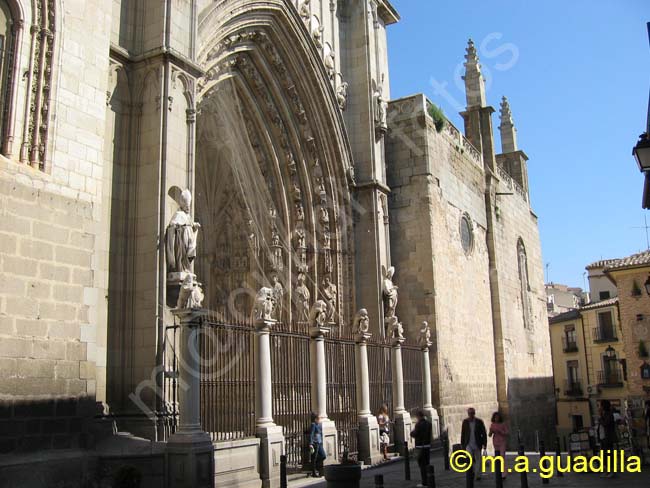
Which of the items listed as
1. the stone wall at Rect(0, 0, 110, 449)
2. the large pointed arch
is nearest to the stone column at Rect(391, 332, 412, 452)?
the large pointed arch

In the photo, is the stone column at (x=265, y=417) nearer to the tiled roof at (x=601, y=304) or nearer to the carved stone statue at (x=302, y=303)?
the carved stone statue at (x=302, y=303)

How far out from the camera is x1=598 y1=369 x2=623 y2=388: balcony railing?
3525 centimetres

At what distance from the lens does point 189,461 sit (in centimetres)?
837

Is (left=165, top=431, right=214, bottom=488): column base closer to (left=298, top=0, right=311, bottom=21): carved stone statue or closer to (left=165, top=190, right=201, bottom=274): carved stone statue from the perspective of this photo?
(left=165, top=190, right=201, bottom=274): carved stone statue

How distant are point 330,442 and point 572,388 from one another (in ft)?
102

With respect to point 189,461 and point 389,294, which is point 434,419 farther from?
point 189,461

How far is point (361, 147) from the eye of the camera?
17641 millimetres

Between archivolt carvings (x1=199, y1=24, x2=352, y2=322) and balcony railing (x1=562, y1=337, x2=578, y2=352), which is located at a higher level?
archivolt carvings (x1=199, y1=24, x2=352, y2=322)

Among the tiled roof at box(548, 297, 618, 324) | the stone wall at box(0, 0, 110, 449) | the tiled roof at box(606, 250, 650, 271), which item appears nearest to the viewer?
the stone wall at box(0, 0, 110, 449)

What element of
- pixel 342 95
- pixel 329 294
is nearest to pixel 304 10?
pixel 342 95

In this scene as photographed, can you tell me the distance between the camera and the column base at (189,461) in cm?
834

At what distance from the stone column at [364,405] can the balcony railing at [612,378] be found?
25779mm

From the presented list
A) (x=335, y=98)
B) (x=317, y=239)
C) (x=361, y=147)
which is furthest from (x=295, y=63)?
(x=317, y=239)

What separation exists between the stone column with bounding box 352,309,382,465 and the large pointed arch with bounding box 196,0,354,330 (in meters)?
2.30
